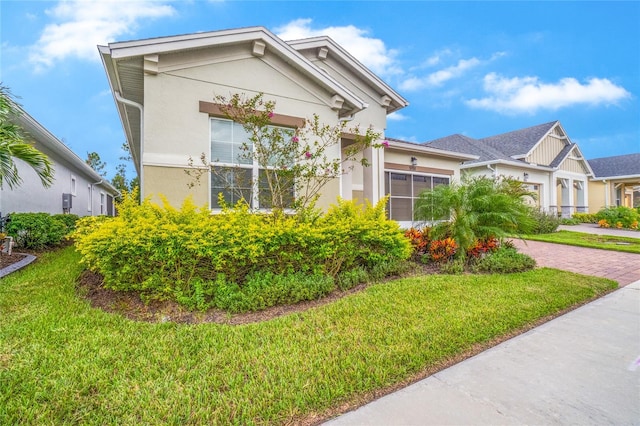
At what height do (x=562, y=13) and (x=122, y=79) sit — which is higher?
(x=562, y=13)

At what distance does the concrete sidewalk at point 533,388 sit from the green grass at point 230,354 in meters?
0.22

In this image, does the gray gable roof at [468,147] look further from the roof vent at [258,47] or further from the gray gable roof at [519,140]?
the roof vent at [258,47]

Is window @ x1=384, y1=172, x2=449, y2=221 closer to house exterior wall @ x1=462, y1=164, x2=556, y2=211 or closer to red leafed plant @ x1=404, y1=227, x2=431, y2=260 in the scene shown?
red leafed plant @ x1=404, y1=227, x2=431, y2=260

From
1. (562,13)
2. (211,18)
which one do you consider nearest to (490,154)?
(562,13)

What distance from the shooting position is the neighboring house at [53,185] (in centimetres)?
924

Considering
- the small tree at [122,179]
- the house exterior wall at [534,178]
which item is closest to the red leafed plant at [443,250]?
the house exterior wall at [534,178]

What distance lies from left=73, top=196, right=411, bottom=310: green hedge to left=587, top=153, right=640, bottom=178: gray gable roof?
29.4 meters

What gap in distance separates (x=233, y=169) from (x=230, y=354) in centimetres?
466

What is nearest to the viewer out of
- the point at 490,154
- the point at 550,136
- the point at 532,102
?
the point at 490,154

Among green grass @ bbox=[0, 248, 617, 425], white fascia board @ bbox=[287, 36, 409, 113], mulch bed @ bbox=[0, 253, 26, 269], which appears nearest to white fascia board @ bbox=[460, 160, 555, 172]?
white fascia board @ bbox=[287, 36, 409, 113]

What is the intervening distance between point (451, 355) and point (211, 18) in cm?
1249

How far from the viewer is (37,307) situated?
14.0ft

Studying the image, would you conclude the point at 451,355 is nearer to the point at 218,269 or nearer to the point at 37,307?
the point at 218,269

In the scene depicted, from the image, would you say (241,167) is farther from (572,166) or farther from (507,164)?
(572,166)
